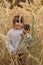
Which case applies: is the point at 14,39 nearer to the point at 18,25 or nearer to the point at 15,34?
the point at 15,34

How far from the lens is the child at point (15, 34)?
2.20m

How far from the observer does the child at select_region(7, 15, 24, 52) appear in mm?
2199

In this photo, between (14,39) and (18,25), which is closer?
(14,39)

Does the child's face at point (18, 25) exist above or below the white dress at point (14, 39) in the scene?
above

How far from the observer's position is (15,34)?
2205mm

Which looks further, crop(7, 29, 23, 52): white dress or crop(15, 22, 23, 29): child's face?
crop(15, 22, 23, 29): child's face

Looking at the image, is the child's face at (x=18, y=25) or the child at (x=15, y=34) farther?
the child's face at (x=18, y=25)

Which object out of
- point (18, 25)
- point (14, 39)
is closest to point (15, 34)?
point (14, 39)

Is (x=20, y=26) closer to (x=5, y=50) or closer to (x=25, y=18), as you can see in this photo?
(x=25, y=18)

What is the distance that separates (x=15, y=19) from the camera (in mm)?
2449

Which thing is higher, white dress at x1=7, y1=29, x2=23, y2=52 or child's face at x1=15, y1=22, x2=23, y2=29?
child's face at x1=15, y1=22, x2=23, y2=29

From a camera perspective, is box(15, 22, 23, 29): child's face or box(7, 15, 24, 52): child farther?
box(15, 22, 23, 29): child's face

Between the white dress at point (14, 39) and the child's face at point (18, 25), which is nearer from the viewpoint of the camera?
the white dress at point (14, 39)

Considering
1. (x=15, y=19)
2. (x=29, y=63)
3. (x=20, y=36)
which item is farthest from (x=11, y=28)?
(x=29, y=63)
